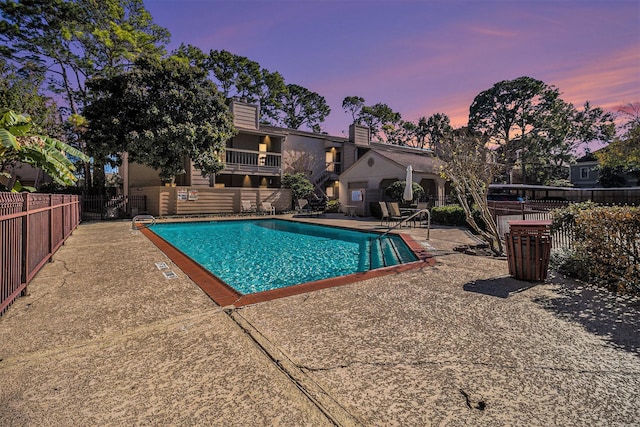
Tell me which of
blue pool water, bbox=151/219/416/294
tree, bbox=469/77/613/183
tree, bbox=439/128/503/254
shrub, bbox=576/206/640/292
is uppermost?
tree, bbox=469/77/613/183

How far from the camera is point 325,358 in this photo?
2.73 m

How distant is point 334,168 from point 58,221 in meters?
25.4

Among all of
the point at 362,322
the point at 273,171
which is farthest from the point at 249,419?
the point at 273,171

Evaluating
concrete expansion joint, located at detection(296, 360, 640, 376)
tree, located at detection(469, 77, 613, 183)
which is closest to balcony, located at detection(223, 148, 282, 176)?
concrete expansion joint, located at detection(296, 360, 640, 376)

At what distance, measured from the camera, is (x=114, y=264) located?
6629 mm

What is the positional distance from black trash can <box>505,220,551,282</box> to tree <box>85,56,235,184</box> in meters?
17.7

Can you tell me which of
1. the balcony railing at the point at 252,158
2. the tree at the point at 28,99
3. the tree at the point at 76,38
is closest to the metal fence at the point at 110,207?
the tree at the point at 76,38

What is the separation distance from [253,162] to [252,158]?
13.6 inches

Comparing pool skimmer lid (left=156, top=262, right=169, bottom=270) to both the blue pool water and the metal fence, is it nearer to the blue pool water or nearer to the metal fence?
the blue pool water

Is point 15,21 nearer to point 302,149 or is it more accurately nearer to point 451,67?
point 302,149

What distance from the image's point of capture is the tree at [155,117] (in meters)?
17.3

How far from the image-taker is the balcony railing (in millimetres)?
24422

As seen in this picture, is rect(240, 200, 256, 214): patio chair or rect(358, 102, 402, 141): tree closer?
rect(240, 200, 256, 214): patio chair

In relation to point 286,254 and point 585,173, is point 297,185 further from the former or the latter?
point 585,173
